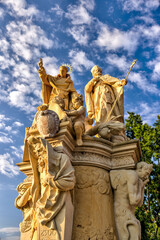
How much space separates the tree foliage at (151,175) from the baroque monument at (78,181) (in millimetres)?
7150

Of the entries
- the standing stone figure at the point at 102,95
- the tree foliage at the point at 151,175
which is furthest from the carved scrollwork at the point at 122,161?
the tree foliage at the point at 151,175

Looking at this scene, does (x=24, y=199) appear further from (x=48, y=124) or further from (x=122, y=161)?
(x=122, y=161)

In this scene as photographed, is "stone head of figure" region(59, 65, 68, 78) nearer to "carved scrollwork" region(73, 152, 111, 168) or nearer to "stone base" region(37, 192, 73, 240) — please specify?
"carved scrollwork" region(73, 152, 111, 168)

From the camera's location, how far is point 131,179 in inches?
167

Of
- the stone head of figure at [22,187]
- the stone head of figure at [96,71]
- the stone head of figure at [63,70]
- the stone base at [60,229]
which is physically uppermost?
the stone head of figure at [96,71]

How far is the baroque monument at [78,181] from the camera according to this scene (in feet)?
11.7

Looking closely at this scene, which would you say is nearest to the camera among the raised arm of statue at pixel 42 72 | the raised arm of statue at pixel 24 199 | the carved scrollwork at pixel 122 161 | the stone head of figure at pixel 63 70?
the carved scrollwork at pixel 122 161

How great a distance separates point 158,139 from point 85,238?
412 inches

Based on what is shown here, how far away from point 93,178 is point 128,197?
705 mm

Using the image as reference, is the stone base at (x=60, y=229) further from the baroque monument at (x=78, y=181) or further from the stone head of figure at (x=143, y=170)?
the stone head of figure at (x=143, y=170)

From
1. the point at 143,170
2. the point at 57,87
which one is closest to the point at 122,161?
the point at 143,170

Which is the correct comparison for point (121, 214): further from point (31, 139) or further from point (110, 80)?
point (110, 80)

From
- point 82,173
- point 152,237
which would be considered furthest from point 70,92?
point 152,237

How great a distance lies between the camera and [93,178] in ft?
14.0
